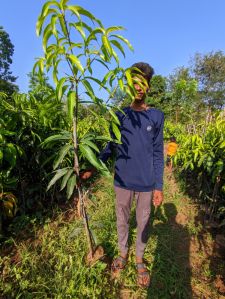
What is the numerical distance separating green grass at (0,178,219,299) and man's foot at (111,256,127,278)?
0.05m

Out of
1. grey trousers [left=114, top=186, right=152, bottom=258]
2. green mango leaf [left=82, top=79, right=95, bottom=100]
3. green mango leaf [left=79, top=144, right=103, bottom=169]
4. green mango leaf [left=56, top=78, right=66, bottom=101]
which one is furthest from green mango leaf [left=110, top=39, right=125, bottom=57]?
grey trousers [left=114, top=186, right=152, bottom=258]

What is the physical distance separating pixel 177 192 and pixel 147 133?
2805 millimetres

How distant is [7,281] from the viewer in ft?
6.81

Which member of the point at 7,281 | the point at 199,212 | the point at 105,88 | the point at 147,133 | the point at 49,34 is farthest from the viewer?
the point at 199,212

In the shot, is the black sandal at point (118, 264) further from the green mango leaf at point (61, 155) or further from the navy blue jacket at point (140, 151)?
the green mango leaf at point (61, 155)

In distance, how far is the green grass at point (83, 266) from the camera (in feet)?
6.55

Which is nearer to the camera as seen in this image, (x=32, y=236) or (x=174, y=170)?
(x=32, y=236)

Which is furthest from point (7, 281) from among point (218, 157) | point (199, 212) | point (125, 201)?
point (199, 212)

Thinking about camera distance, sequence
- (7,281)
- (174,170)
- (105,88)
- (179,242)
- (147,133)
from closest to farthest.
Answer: (105,88) < (147,133) < (7,281) < (179,242) < (174,170)

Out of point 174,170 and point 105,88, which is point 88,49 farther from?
point 174,170

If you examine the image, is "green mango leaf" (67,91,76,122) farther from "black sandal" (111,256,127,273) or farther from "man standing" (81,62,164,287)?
"black sandal" (111,256,127,273)

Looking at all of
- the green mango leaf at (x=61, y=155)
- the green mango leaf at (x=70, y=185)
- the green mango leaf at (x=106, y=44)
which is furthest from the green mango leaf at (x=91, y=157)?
the green mango leaf at (x=106, y=44)

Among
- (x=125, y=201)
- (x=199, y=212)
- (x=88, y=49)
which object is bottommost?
(x=199, y=212)

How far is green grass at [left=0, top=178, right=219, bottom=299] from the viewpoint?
200 centimetres
